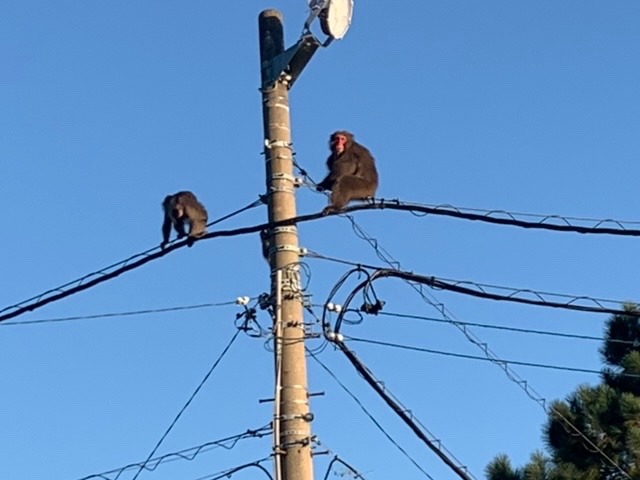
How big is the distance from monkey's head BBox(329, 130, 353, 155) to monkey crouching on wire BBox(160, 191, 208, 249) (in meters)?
1.31

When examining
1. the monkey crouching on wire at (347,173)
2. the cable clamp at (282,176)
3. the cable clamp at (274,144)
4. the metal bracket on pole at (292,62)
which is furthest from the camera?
the monkey crouching on wire at (347,173)

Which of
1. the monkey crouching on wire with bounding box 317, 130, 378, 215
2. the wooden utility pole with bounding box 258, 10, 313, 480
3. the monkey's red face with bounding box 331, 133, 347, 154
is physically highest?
the monkey's red face with bounding box 331, 133, 347, 154

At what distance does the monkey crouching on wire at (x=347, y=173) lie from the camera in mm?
10461

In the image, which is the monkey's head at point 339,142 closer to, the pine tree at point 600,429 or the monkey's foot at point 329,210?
the monkey's foot at point 329,210

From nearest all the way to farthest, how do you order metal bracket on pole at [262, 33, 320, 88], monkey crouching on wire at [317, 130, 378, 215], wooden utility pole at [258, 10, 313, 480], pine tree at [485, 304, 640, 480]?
wooden utility pole at [258, 10, 313, 480]
metal bracket on pole at [262, 33, 320, 88]
monkey crouching on wire at [317, 130, 378, 215]
pine tree at [485, 304, 640, 480]

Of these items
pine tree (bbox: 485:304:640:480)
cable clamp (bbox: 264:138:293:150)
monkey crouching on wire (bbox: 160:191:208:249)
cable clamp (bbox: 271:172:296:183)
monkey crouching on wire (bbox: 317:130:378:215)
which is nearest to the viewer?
cable clamp (bbox: 271:172:296:183)

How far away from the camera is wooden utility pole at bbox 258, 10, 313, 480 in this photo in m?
8.59

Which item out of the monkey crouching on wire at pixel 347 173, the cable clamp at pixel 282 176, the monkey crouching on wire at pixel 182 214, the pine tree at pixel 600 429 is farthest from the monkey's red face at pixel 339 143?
the pine tree at pixel 600 429

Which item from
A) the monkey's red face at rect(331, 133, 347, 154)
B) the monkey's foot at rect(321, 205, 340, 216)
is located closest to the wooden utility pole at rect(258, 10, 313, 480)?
the monkey's foot at rect(321, 205, 340, 216)

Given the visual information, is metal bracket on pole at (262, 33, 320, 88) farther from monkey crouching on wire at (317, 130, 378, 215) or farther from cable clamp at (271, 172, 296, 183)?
monkey crouching on wire at (317, 130, 378, 215)

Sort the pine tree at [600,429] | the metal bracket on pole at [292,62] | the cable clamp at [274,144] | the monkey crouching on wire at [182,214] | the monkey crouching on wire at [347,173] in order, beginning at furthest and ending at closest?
the pine tree at [600,429]
the monkey crouching on wire at [182,214]
the monkey crouching on wire at [347,173]
the metal bracket on pole at [292,62]
the cable clamp at [274,144]

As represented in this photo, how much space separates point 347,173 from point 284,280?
2.00 m

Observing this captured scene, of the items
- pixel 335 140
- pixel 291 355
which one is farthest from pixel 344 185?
pixel 291 355

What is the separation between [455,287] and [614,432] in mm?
5537
